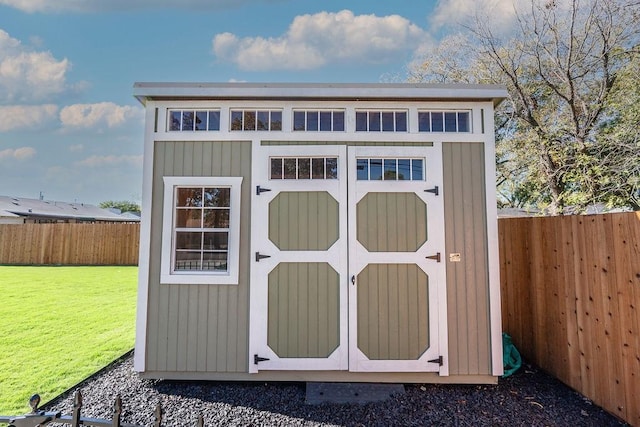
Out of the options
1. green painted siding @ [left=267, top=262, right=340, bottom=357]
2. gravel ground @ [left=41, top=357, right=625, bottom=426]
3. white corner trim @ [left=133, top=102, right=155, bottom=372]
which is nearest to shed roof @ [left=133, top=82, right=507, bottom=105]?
white corner trim @ [left=133, top=102, right=155, bottom=372]

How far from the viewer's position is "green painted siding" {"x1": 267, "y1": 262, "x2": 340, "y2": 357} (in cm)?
308

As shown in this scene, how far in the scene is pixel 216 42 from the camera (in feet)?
23.0

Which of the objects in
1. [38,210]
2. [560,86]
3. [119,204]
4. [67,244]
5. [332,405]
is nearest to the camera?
[332,405]

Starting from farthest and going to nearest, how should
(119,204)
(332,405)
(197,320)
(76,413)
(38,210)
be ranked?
(119,204), (38,210), (197,320), (332,405), (76,413)

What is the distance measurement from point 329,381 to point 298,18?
7621 millimetres

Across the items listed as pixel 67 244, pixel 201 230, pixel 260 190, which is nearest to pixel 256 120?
pixel 260 190

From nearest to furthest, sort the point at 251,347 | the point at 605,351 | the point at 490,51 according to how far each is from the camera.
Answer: the point at 605,351 < the point at 251,347 < the point at 490,51

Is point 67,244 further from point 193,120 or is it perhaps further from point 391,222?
point 391,222

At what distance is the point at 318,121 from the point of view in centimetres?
328

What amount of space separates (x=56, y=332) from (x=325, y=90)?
16.7ft

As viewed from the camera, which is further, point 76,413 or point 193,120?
point 193,120

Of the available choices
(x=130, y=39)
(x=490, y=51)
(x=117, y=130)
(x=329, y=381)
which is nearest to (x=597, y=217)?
(x=329, y=381)

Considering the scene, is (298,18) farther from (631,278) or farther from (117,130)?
(117,130)

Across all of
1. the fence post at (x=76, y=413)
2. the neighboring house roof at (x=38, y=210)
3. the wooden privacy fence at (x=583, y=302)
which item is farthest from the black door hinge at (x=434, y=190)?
the neighboring house roof at (x=38, y=210)
